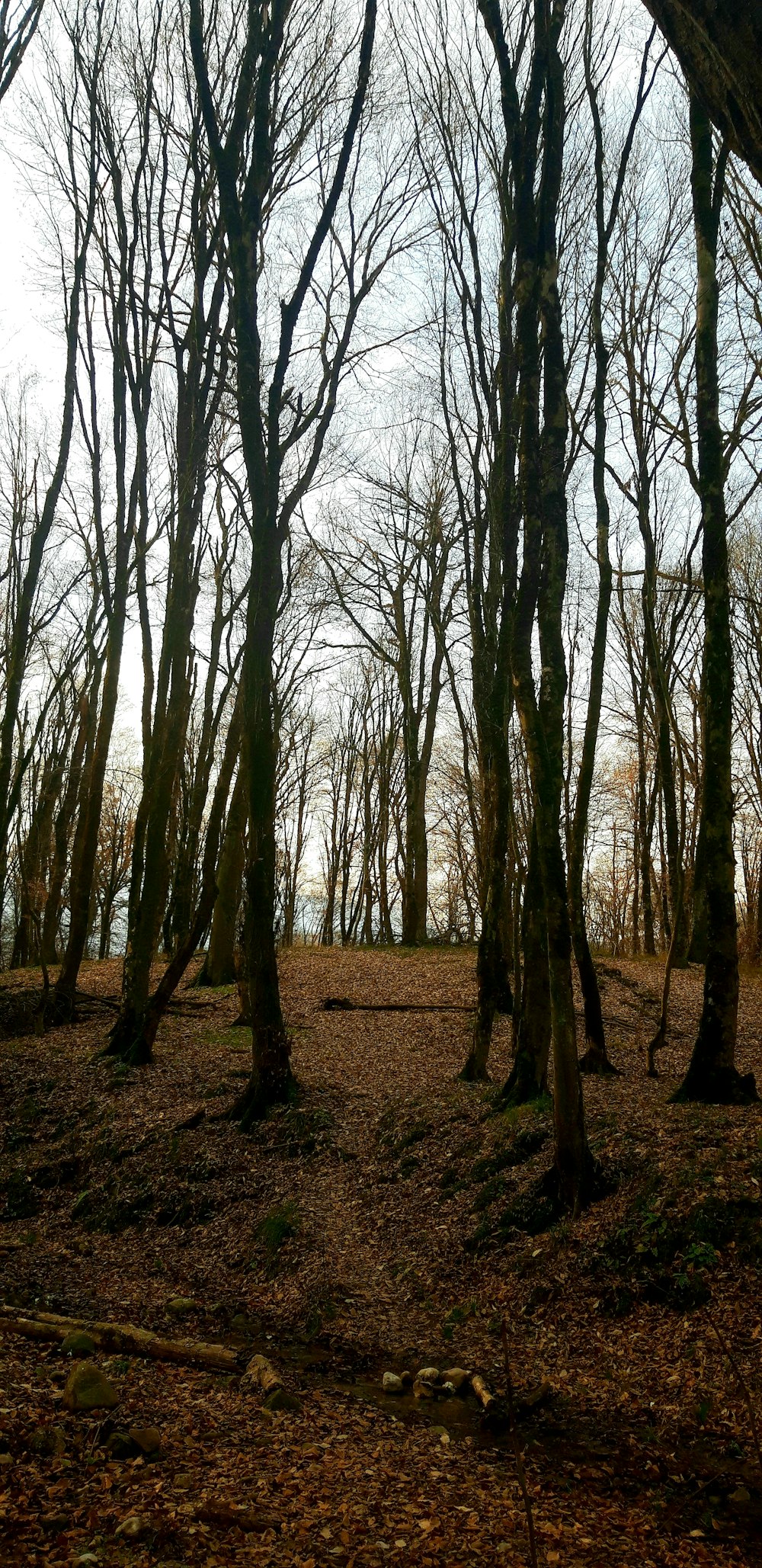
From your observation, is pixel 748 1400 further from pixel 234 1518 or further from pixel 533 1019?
pixel 533 1019

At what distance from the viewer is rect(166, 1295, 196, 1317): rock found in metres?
5.44

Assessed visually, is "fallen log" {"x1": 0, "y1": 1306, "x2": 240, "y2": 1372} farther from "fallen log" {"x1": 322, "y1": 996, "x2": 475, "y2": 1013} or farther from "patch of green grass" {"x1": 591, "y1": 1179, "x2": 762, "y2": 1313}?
"fallen log" {"x1": 322, "y1": 996, "x2": 475, "y2": 1013}

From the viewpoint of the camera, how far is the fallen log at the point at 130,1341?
4.64 meters

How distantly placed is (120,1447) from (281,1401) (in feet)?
2.97

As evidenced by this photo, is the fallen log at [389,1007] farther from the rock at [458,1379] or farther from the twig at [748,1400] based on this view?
the twig at [748,1400]

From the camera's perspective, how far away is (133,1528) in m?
2.97

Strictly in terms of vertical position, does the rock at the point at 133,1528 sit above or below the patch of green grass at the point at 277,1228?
above

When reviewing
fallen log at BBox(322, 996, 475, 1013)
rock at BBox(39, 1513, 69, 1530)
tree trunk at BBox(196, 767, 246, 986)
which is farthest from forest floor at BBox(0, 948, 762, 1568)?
tree trunk at BBox(196, 767, 246, 986)

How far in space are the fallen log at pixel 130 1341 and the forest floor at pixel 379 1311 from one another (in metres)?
0.10

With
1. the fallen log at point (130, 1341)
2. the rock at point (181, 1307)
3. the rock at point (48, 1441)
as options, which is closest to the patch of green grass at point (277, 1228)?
the rock at point (181, 1307)

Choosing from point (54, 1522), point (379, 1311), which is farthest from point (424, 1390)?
point (54, 1522)

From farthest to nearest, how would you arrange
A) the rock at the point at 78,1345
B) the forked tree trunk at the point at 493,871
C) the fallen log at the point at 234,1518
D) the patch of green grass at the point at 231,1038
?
1. the patch of green grass at the point at 231,1038
2. the forked tree trunk at the point at 493,871
3. the rock at the point at 78,1345
4. the fallen log at the point at 234,1518

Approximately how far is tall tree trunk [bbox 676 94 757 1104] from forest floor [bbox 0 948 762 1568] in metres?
0.47

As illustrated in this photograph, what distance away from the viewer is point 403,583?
19969mm
